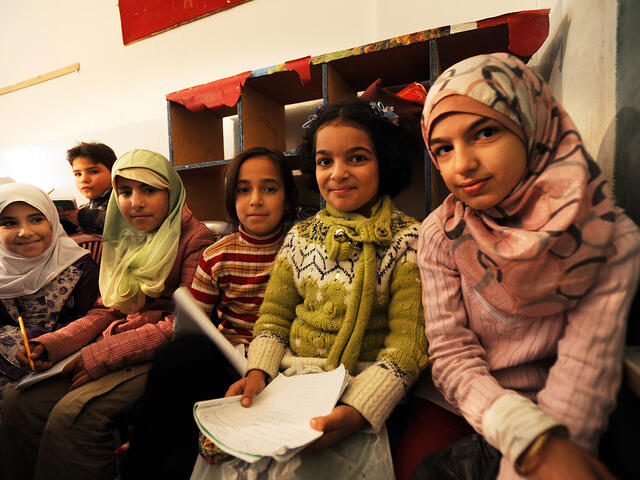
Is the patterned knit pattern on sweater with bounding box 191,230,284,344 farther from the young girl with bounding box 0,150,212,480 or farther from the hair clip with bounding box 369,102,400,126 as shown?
the hair clip with bounding box 369,102,400,126

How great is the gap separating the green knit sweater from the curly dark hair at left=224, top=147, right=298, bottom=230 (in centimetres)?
24

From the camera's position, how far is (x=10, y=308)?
1.36 meters

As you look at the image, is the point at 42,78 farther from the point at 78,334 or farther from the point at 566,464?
the point at 566,464

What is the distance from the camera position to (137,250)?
4.60 ft

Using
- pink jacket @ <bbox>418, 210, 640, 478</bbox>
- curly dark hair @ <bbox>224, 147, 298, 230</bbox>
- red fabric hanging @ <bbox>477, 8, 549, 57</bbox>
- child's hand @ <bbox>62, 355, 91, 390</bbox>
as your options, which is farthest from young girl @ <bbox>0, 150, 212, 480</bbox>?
red fabric hanging @ <bbox>477, 8, 549, 57</bbox>

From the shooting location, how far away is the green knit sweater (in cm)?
81

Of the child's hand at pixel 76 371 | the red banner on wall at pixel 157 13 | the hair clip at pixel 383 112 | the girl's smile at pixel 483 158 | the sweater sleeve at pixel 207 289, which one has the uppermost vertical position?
the red banner on wall at pixel 157 13

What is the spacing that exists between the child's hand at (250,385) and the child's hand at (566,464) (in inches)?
22.7

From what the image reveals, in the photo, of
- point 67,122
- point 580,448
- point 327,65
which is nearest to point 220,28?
point 327,65

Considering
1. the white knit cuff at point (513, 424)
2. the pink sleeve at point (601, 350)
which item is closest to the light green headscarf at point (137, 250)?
the white knit cuff at point (513, 424)

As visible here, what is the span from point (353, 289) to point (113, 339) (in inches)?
32.0

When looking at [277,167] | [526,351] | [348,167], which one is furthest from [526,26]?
[526,351]

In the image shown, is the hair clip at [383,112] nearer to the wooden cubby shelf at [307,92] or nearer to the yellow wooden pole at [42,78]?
the wooden cubby shelf at [307,92]

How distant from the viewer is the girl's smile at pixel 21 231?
4.65 feet
